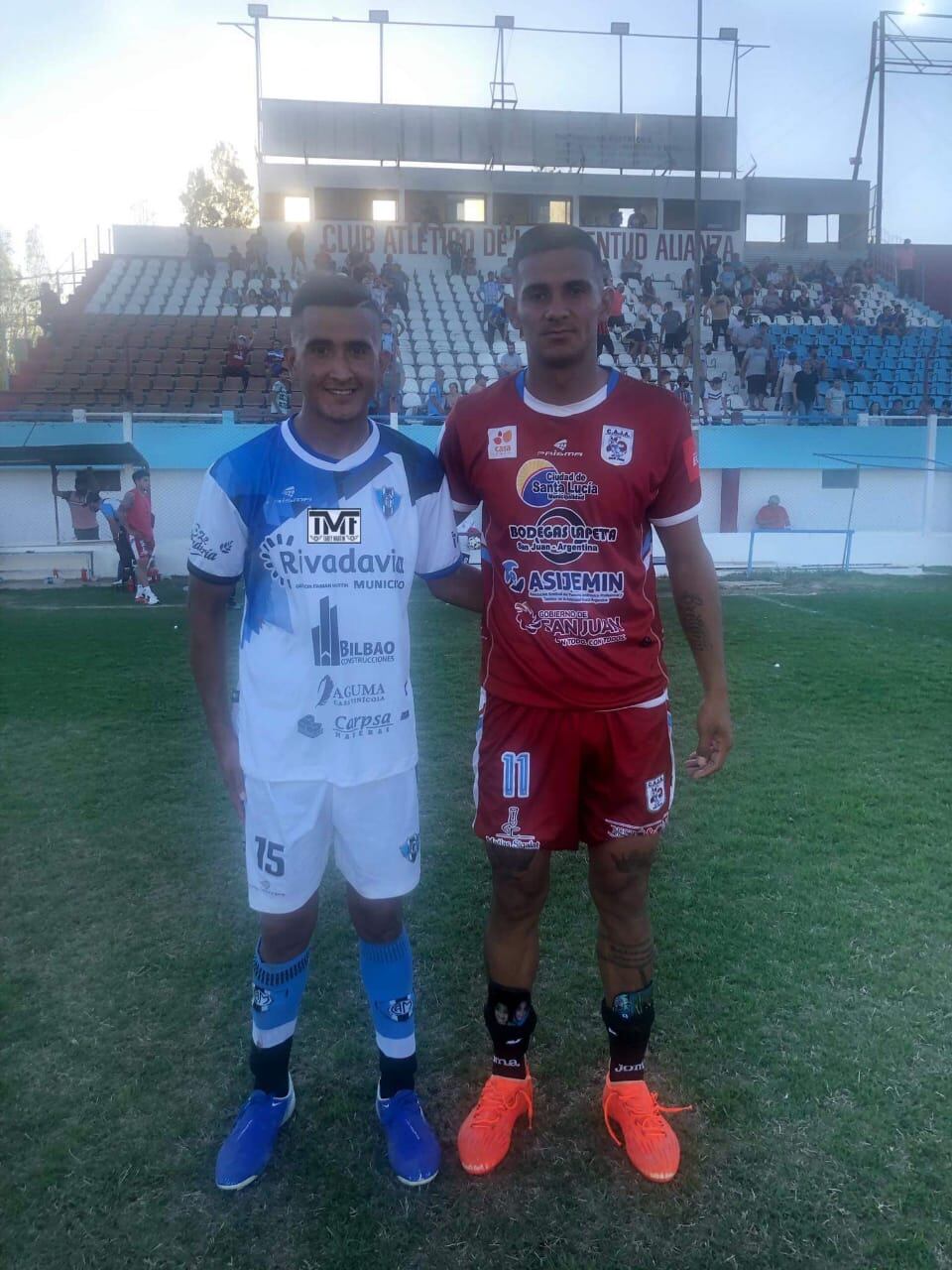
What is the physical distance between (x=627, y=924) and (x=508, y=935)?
0.33 metres

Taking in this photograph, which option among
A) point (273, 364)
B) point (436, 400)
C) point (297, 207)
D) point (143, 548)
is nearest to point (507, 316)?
point (143, 548)

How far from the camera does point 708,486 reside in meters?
19.0

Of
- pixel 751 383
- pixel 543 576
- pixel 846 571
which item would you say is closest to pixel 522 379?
pixel 543 576

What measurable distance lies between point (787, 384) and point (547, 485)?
19.9 m

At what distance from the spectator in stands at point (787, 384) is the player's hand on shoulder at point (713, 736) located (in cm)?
1883

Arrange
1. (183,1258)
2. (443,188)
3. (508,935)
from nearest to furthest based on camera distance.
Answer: (183,1258) < (508,935) < (443,188)

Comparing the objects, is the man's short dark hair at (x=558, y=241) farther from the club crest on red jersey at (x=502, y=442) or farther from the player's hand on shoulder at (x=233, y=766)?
the player's hand on shoulder at (x=233, y=766)

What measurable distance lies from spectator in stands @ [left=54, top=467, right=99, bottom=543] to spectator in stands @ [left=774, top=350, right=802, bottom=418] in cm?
1326

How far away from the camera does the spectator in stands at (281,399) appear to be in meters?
18.6

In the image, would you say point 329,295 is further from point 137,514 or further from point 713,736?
point 137,514

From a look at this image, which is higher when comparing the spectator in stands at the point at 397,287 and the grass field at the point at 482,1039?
the spectator in stands at the point at 397,287

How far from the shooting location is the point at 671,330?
873 inches

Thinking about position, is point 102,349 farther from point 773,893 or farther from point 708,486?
point 773,893

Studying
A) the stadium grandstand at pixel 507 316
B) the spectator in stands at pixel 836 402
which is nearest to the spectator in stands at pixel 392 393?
the stadium grandstand at pixel 507 316
